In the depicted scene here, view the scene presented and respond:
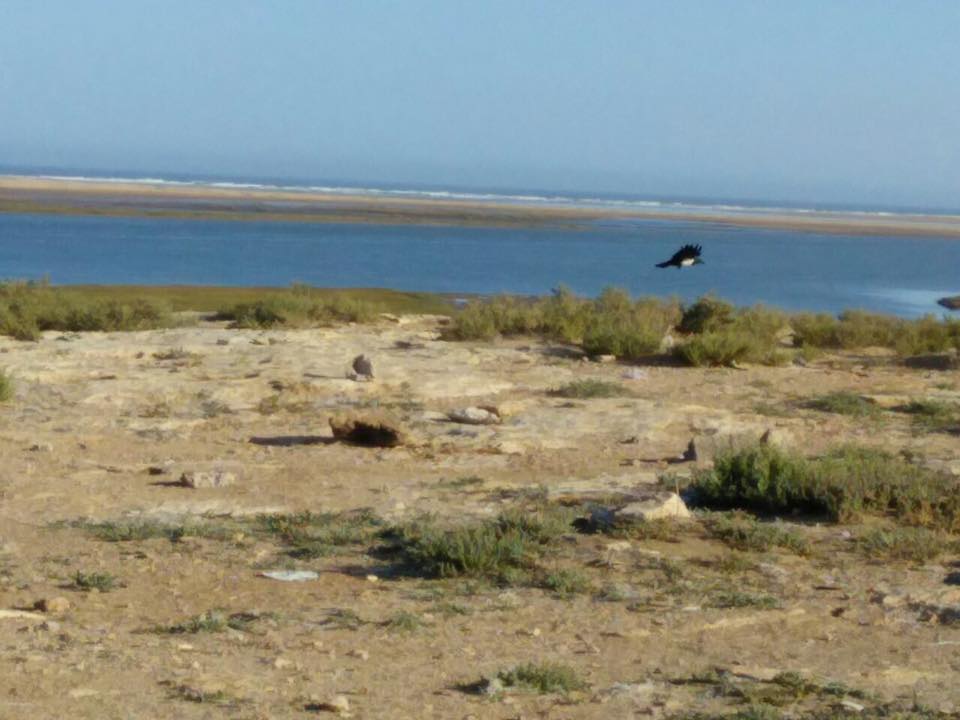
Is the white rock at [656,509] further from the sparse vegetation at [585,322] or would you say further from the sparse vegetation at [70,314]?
the sparse vegetation at [70,314]

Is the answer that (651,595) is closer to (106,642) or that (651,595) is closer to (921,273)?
(106,642)

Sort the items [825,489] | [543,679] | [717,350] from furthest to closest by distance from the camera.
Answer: [717,350], [825,489], [543,679]

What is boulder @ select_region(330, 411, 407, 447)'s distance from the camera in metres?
11.1

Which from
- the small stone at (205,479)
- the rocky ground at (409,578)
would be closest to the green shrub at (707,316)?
the rocky ground at (409,578)

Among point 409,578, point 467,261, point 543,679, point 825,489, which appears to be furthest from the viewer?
point 467,261

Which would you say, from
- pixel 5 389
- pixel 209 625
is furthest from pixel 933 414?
pixel 209 625

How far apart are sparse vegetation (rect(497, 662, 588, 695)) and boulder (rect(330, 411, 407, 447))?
17.6ft

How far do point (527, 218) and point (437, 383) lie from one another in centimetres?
7301

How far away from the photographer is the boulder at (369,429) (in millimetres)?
11062

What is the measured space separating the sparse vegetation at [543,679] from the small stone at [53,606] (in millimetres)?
2175

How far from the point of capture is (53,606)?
6707mm

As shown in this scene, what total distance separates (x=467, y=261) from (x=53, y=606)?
40.4 meters

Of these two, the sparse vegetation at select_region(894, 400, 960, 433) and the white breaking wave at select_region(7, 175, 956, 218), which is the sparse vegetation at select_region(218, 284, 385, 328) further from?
the white breaking wave at select_region(7, 175, 956, 218)

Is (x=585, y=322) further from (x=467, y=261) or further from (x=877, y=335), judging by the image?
(x=467, y=261)
